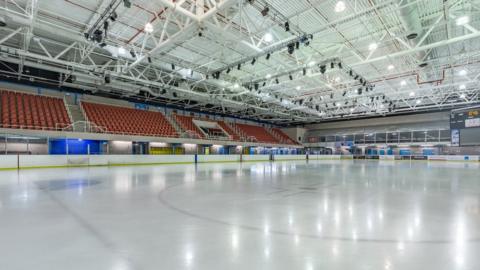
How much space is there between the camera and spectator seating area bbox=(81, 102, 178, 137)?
21.0 meters

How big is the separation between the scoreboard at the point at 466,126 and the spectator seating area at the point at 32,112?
106 feet

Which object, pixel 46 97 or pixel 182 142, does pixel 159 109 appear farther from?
pixel 46 97

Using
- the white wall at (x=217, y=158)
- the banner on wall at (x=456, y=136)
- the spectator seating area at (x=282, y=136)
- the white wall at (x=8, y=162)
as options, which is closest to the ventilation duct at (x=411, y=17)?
the banner on wall at (x=456, y=136)

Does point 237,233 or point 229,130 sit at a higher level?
point 229,130

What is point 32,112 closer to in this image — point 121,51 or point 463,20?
point 121,51

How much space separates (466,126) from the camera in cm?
2144

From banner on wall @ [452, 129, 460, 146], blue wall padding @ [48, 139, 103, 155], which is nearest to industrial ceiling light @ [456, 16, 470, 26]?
banner on wall @ [452, 129, 460, 146]

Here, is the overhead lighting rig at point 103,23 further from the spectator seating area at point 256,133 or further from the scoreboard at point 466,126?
the scoreboard at point 466,126

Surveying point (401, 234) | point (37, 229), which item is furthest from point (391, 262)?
point (37, 229)

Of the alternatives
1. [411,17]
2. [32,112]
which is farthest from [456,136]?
[32,112]

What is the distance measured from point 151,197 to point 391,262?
5116mm

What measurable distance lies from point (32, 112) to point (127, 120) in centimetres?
686

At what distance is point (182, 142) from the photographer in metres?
24.7

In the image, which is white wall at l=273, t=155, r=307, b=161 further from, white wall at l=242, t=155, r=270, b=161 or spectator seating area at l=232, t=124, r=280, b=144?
spectator seating area at l=232, t=124, r=280, b=144
